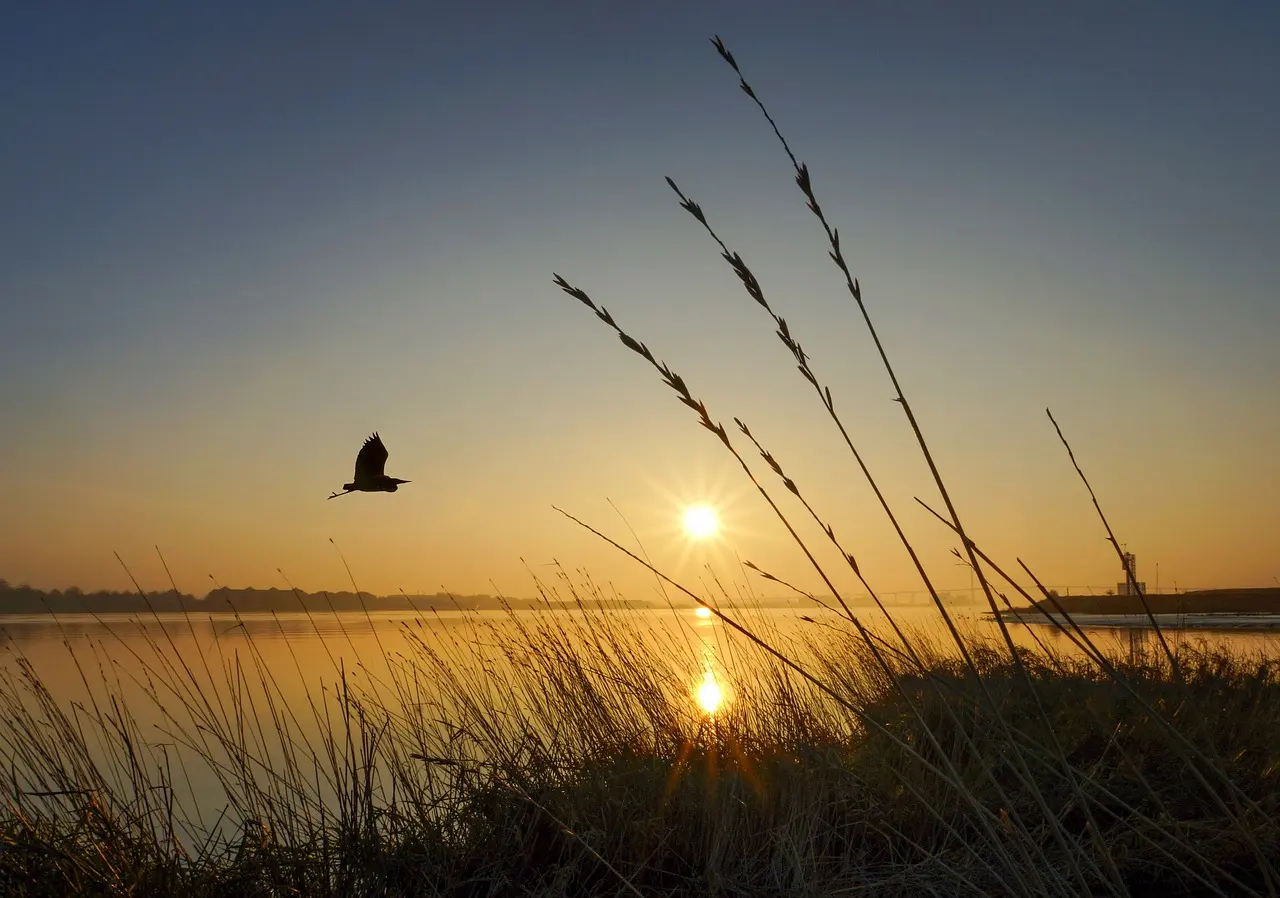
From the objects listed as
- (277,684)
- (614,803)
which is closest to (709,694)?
(614,803)

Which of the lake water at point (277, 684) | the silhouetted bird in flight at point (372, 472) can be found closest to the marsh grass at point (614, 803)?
the lake water at point (277, 684)

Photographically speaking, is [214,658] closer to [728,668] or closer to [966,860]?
[728,668]

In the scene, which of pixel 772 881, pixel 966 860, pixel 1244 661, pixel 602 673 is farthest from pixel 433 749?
pixel 1244 661

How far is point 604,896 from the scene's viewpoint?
2740mm

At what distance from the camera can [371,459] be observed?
4867 millimetres

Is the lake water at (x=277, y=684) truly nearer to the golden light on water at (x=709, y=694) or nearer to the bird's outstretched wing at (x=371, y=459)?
the golden light on water at (x=709, y=694)

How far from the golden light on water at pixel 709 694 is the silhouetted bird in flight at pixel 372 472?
7.32ft

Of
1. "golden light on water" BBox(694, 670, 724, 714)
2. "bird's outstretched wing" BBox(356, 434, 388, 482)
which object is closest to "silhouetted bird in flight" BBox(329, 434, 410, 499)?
"bird's outstretched wing" BBox(356, 434, 388, 482)

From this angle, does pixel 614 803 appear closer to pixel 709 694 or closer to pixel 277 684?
pixel 709 694

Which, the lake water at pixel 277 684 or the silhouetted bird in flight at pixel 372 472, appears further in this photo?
the silhouetted bird in flight at pixel 372 472

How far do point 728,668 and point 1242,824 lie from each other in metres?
5.01

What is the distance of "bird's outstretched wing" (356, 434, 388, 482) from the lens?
4.77 meters

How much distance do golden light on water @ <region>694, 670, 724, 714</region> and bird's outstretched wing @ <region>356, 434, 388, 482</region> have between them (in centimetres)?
238

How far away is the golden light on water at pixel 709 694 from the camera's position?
506cm
